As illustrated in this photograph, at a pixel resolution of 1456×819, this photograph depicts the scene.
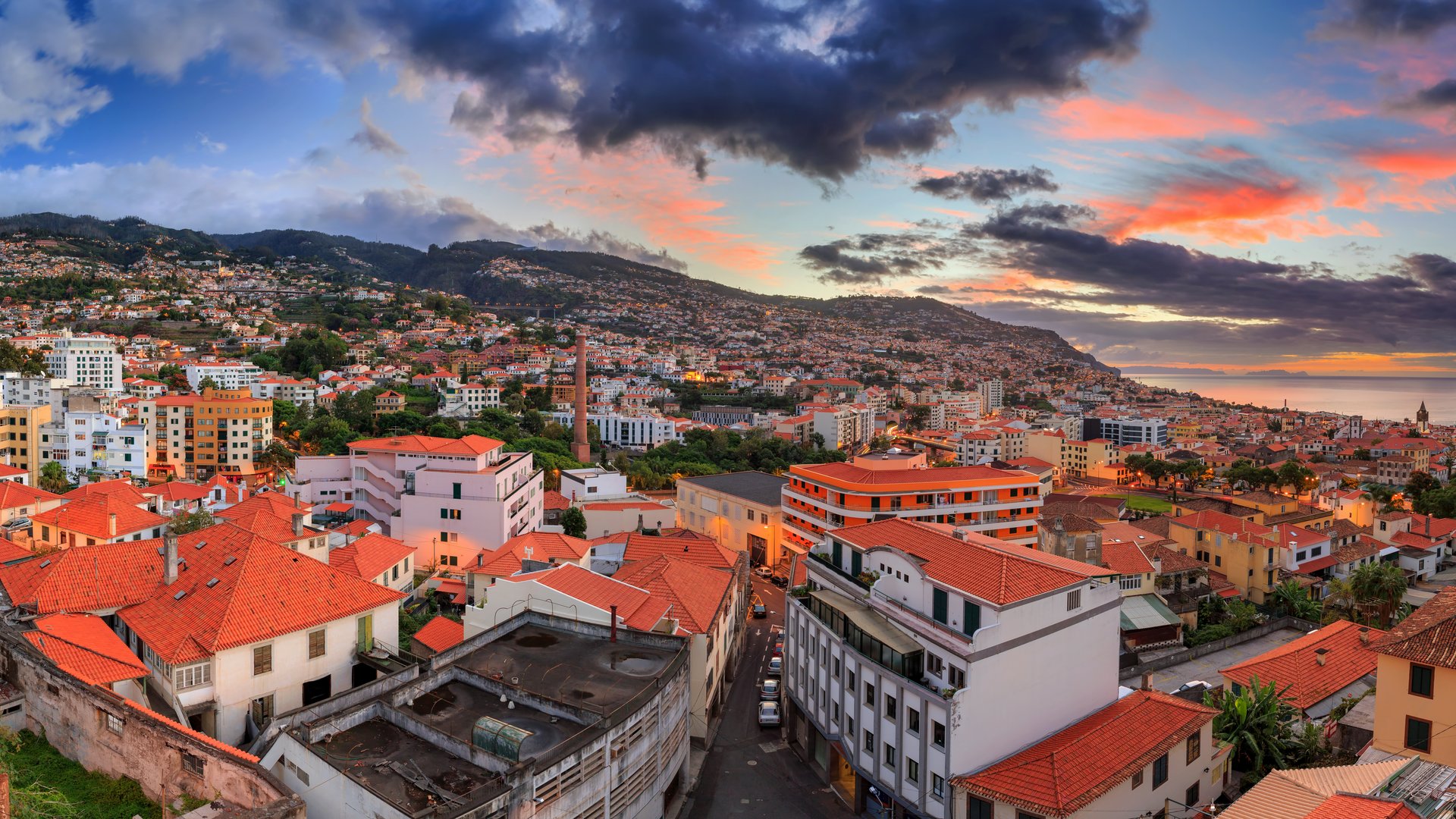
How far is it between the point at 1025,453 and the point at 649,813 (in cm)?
8620

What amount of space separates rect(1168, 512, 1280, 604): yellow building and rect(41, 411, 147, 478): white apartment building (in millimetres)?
61026

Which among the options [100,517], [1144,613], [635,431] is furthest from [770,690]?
[635,431]

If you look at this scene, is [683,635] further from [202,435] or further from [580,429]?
[580,429]

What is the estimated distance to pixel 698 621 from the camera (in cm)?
2205

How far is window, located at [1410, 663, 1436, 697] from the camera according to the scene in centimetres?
1484

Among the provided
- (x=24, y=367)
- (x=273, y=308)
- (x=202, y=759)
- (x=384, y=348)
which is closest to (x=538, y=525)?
(x=202, y=759)

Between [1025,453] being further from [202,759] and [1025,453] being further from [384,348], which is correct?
[202,759]

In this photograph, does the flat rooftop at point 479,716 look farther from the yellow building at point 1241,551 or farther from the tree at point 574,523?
the yellow building at point 1241,551

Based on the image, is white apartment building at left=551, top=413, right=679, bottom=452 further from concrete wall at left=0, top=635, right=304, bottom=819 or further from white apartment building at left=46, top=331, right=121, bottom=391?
concrete wall at left=0, top=635, right=304, bottom=819

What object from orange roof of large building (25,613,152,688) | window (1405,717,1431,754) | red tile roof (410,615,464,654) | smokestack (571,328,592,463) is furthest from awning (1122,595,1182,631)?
smokestack (571,328,592,463)

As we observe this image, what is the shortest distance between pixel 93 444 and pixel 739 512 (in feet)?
134

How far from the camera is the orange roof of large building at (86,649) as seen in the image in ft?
48.0

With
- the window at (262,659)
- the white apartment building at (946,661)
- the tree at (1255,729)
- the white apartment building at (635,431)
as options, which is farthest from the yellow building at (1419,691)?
the white apartment building at (635,431)

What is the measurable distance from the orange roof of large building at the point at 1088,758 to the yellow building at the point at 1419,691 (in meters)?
3.14
